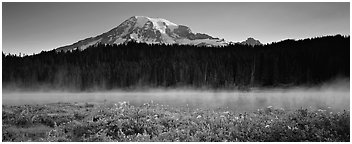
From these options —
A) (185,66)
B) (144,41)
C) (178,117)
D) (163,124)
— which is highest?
(144,41)

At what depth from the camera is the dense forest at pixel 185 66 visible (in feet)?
39.6

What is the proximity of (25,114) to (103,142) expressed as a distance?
13.6ft

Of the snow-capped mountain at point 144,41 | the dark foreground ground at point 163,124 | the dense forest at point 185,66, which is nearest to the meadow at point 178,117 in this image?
the dark foreground ground at point 163,124

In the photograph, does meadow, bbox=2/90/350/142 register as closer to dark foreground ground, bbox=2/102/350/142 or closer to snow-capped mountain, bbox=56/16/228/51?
dark foreground ground, bbox=2/102/350/142

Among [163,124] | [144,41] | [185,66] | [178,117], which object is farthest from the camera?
[144,41]

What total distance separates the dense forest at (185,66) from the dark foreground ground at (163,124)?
2052mm

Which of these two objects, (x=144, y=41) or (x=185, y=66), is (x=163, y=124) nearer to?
(x=185, y=66)

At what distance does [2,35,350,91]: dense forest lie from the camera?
12070 mm

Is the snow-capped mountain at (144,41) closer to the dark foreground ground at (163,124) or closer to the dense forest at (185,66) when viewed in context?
the dense forest at (185,66)

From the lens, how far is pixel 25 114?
1083cm

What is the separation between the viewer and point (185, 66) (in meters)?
18.3

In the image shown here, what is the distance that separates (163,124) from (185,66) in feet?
28.2

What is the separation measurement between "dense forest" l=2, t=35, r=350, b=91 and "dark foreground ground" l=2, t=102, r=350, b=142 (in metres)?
2.05

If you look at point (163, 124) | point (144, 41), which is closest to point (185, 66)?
point (144, 41)
